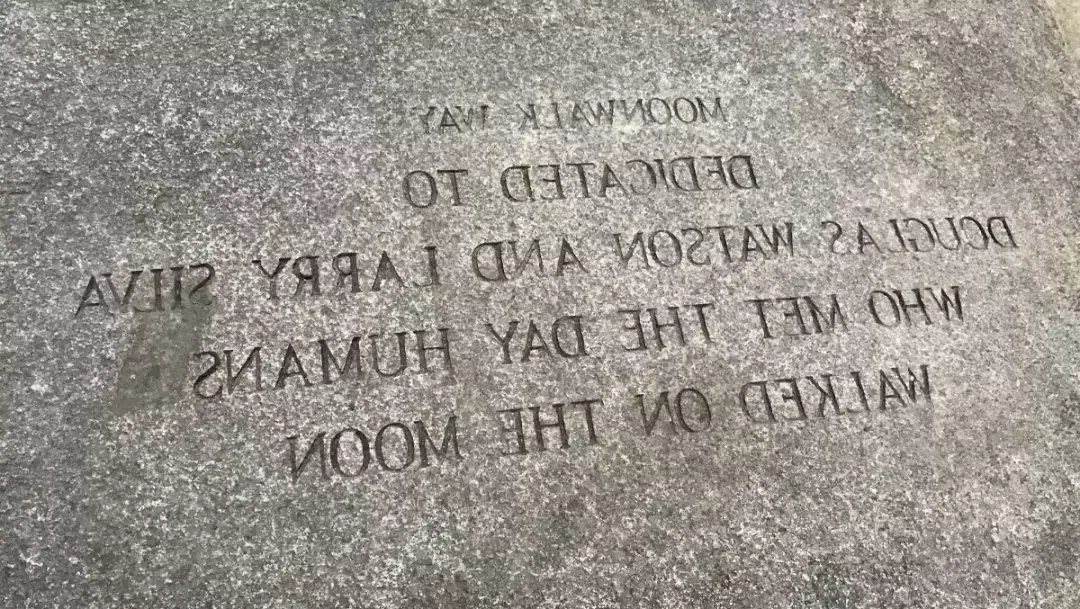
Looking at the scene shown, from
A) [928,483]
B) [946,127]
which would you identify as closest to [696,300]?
[928,483]

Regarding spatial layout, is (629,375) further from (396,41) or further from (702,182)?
(396,41)

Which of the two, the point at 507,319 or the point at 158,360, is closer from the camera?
the point at 158,360

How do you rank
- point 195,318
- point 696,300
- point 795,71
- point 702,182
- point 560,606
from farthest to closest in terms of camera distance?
point 795,71
point 702,182
point 696,300
point 195,318
point 560,606

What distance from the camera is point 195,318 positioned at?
2.39 metres

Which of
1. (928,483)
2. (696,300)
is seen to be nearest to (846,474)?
(928,483)

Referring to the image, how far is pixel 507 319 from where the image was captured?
2531mm

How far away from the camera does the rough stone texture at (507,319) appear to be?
2.22 metres

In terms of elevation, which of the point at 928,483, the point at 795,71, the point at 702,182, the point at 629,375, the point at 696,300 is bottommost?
the point at 928,483

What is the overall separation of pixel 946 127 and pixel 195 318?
9.45 feet

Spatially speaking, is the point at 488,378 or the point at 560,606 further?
the point at 488,378

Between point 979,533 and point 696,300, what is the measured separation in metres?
1.16

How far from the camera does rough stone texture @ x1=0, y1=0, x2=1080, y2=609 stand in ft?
7.28

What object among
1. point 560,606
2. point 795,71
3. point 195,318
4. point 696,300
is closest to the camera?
point 560,606

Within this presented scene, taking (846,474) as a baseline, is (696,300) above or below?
above
